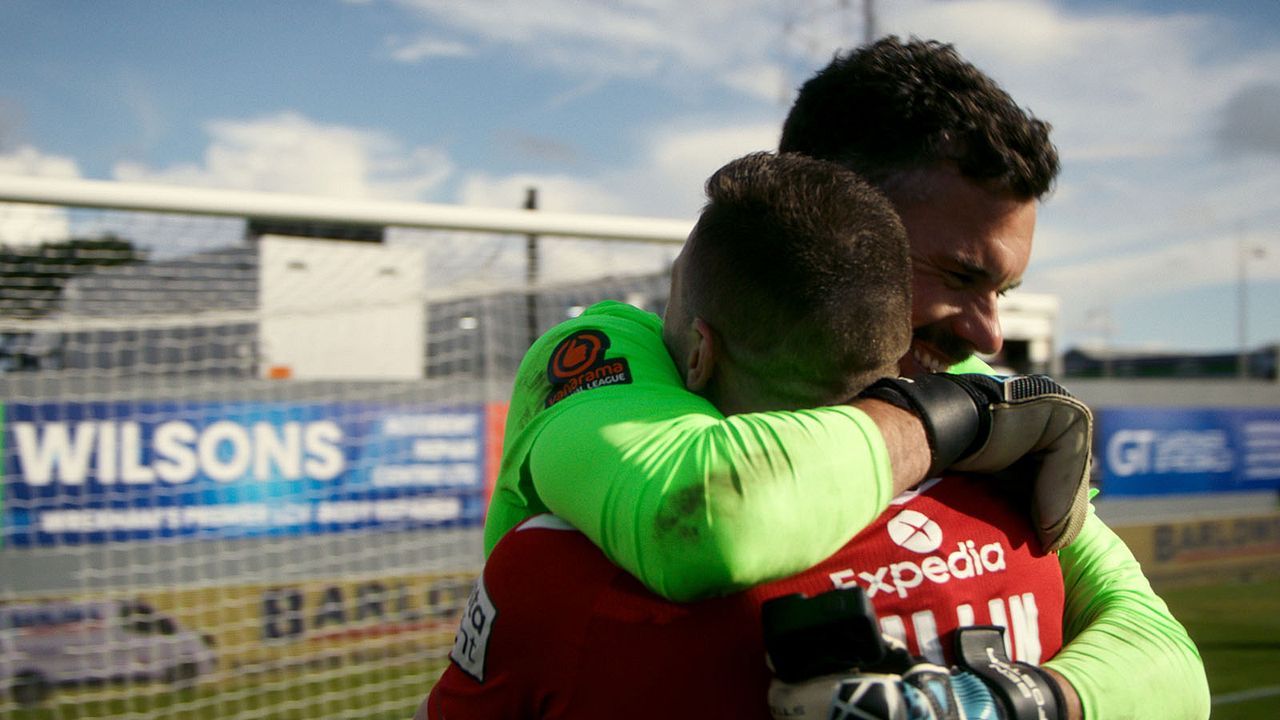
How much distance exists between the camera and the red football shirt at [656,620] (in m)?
0.96

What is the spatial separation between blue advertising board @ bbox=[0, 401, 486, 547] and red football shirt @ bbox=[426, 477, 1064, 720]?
553 centimetres

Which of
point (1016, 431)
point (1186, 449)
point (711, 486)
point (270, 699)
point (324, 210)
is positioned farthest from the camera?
point (1186, 449)

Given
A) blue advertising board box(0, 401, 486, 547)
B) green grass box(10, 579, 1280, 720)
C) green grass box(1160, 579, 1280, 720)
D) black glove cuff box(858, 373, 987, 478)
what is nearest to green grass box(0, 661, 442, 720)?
green grass box(10, 579, 1280, 720)

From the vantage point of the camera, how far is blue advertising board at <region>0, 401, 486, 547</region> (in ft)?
18.5

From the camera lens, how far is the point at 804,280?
101cm

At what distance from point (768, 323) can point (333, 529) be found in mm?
6331

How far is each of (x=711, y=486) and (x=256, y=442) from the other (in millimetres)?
6116

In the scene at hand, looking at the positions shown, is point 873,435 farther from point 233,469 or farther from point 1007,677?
point 233,469

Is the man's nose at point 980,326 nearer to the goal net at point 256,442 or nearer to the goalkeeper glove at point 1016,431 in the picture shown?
the goalkeeper glove at point 1016,431

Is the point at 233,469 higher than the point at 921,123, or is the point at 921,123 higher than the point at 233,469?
the point at 921,123

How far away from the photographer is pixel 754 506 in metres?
0.89

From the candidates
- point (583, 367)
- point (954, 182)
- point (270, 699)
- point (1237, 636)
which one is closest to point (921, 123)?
point (954, 182)

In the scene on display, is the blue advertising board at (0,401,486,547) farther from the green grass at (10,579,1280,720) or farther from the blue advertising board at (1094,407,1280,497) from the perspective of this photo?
the blue advertising board at (1094,407,1280,497)

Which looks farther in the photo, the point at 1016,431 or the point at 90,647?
the point at 90,647
